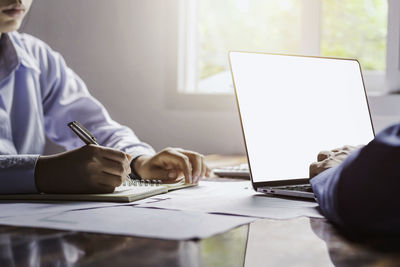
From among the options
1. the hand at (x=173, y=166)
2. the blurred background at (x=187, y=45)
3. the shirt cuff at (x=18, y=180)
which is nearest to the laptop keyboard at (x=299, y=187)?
the hand at (x=173, y=166)

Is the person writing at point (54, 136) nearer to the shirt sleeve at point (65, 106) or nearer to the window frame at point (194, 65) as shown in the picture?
the shirt sleeve at point (65, 106)

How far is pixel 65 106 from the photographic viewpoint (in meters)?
1.68

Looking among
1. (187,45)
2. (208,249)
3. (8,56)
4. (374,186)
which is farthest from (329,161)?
(187,45)

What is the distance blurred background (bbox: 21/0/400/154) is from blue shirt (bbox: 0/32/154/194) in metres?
0.43

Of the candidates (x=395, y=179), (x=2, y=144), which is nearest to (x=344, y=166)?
(x=395, y=179)

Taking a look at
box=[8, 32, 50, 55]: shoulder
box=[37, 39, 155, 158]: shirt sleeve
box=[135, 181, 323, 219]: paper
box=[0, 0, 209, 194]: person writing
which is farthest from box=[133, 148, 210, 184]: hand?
box=[8, 32, 50, 55]: shoulder

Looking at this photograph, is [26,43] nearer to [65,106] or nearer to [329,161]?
[65,106]

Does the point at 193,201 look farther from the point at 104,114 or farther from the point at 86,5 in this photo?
the point at 86,5

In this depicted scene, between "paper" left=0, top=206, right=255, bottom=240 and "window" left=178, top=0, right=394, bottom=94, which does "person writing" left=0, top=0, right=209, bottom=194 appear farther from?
"window" left=178, top=0, right=394, bottom=94

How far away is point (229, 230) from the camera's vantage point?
2.02ft

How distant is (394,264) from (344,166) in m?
0.15

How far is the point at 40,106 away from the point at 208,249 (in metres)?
1.25

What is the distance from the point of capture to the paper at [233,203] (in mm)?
738

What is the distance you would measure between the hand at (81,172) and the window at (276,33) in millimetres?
1209
